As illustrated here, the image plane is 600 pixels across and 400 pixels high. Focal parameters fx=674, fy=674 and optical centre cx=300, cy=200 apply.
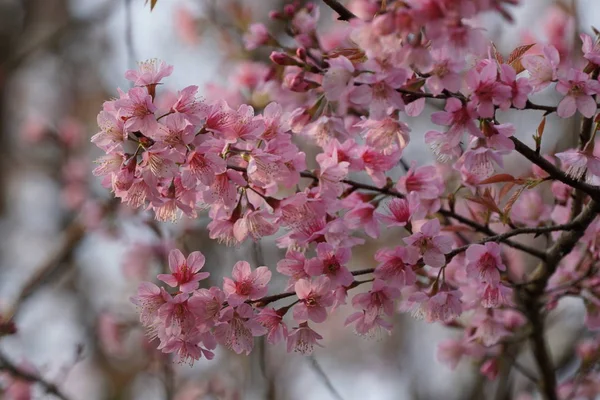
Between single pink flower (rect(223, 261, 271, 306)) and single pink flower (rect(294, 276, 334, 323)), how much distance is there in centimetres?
7

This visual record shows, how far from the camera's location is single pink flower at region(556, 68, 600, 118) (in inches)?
51.2

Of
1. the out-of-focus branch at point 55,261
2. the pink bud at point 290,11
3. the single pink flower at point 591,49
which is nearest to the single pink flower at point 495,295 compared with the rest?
the single pink flower at point 591,49

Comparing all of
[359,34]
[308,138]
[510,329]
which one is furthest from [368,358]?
[359,34]

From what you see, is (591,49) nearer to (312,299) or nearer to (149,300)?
(312,299)

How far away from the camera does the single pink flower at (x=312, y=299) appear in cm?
132

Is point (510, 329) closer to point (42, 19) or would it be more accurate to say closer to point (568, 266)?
point (568, 266)

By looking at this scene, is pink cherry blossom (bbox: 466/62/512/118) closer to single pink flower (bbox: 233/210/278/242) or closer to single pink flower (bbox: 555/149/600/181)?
single pink flower (bbox: 555/149/600/181)

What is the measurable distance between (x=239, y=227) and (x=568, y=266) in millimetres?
1088

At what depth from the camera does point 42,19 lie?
18.0ft

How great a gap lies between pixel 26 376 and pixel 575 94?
1.90m

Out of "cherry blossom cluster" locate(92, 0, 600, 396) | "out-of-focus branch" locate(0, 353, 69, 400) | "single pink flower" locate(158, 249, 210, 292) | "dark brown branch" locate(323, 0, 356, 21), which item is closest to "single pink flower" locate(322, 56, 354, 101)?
"cherry blossom cluster" locate(92, 0, 600, 396)

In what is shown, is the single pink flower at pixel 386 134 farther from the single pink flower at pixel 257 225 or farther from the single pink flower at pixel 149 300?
the single pink flower at pixel 149 300

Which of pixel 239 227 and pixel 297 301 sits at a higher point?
pixel 239 227

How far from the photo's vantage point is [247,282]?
1355 mm
